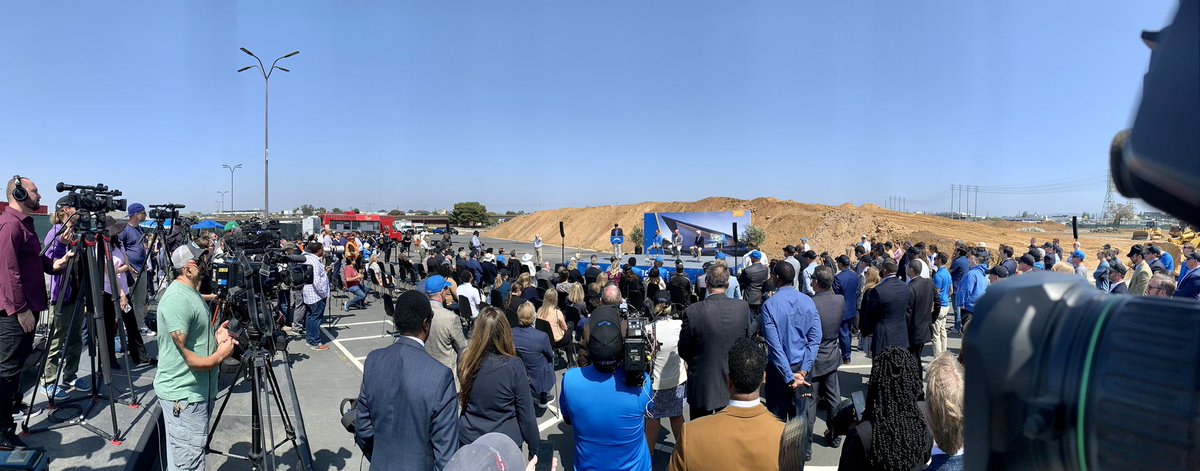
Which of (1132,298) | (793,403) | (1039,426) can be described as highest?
(1132,298)

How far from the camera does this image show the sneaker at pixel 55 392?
5379 millimetres

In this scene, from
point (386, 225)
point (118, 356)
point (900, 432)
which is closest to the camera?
point (900, 432)

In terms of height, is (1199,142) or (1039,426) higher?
(1199,142)

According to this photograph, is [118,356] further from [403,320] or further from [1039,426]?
[1039,426]

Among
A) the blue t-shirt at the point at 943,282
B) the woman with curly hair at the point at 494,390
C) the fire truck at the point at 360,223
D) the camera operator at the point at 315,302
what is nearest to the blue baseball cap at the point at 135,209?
the camera operator at the point at 315,302

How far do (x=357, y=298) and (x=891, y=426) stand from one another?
496 inches

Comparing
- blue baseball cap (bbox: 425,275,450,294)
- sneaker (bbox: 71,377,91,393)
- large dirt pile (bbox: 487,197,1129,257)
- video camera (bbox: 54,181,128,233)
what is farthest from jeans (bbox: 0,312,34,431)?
large dirt pile (bbox: 487,197,1129,257)

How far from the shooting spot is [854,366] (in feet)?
26.7

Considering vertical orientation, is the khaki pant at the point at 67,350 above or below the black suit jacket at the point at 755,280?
below

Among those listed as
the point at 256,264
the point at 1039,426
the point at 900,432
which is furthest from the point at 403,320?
the point at 1039,426

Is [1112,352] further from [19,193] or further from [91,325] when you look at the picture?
[91,325]

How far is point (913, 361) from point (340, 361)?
323 inches

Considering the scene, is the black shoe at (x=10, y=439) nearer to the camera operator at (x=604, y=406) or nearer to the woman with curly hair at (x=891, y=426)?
the camera operator at (x=604, y=406)

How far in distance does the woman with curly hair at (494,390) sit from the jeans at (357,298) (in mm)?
10128
